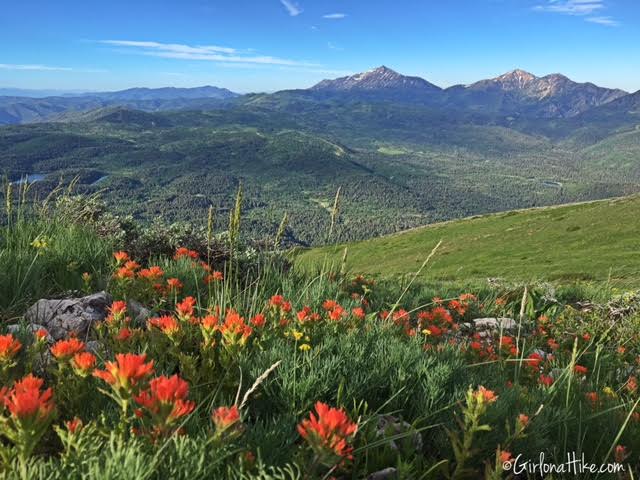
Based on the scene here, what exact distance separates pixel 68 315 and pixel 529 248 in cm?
5709

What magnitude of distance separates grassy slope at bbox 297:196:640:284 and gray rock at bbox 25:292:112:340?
2413 centimetres

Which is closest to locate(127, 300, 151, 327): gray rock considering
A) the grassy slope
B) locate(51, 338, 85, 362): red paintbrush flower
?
locate(51, 338, 85, 362): red paintbrush flower

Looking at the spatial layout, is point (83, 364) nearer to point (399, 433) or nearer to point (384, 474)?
point (384, 474)

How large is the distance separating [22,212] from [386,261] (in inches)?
2427

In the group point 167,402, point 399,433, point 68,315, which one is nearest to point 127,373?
point 167,402

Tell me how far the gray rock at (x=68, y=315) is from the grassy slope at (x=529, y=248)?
79.2 feet

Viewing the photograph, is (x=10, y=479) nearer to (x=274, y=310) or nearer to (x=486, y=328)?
(x=274, y=310)

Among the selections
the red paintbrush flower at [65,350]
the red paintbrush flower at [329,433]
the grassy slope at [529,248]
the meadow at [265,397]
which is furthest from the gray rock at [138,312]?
the grassy slope at [529,248]

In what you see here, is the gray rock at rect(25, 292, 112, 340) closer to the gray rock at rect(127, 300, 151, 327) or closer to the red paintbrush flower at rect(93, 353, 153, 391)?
the gray rock at rect(127, 300, 151, 327)

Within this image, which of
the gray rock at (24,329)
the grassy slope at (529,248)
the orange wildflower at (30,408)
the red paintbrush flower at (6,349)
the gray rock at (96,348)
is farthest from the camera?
the grassy slope at (529,248)

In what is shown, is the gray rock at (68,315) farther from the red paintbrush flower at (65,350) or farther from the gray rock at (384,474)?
the gray rock at (384,474)

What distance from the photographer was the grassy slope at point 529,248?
3869cm

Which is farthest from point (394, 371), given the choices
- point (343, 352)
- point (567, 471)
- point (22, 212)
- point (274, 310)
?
point (22, 212)

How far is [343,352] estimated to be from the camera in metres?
2.76
